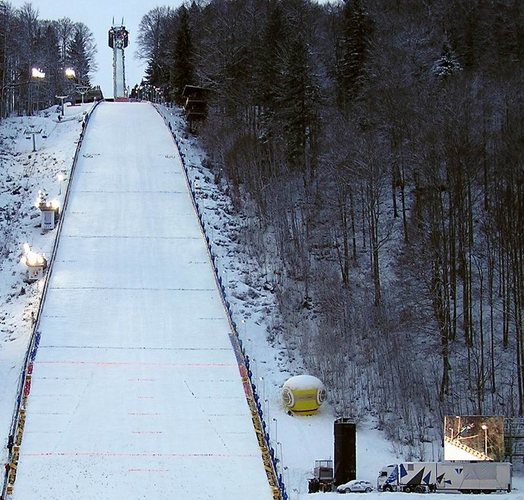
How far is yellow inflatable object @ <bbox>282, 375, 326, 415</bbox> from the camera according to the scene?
23.0 m

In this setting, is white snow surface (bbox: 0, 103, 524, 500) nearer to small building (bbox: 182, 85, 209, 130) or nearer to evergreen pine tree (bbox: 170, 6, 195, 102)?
small building (bbox: 182, 85, 209, 130)

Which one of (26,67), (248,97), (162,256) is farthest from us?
(26,67)

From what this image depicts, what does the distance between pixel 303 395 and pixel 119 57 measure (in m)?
77.3

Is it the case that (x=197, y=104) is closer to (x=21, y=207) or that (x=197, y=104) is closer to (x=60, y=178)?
(x=60, y=178)

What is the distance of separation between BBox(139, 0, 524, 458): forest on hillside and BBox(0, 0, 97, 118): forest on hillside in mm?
18855

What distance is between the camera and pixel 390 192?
130ft

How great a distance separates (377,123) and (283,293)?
12866 millimetres

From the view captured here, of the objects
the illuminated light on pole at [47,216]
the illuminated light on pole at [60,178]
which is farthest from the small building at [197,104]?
the illuminated light on pole at [47,216]

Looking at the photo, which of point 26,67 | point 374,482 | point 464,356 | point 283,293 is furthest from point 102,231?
point 26,67

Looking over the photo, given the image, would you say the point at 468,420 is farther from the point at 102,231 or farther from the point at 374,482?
the point at 102,231

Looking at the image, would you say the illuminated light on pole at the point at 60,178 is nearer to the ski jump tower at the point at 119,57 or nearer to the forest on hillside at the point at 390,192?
the forest on hillside at the point at 390,192

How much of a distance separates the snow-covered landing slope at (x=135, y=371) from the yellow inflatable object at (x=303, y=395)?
1444 mm

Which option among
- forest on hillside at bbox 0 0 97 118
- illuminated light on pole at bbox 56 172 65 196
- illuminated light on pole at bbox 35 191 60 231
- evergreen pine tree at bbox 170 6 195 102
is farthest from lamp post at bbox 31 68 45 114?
illuminated light on pole at bbox 35 191 60 231

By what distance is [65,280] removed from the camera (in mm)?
30797
